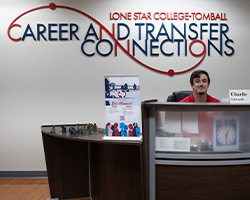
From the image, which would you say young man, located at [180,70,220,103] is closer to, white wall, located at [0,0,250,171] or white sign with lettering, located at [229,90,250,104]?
white sign with lettering, located at [229,90,250,104]

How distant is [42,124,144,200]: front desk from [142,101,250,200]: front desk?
30 centimetres

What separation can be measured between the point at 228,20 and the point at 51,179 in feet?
12.4

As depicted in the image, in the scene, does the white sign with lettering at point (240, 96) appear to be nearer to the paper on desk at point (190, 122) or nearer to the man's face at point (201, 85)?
the paper on desk at point (190, 122)

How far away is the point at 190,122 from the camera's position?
223 centimetres

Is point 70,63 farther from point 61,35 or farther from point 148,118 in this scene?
point 148,118

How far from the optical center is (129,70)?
15.8 ft

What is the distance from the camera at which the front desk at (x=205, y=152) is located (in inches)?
87.0

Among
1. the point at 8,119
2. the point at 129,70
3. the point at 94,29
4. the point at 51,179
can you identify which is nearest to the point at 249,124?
the point at 51,179

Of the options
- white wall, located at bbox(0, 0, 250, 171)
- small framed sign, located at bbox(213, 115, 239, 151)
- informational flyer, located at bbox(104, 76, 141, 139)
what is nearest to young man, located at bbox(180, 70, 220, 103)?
informational flyer, located at bbox(104, 76, 141, 139)

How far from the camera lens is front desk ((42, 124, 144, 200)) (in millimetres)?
2643

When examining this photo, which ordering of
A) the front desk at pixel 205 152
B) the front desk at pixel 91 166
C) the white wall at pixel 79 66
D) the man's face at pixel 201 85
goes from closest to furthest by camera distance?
the front desk at pixel 205 152 → the front desk at pixel 91 166 → the man's face at pixel 201 85 → the white wall at pixel 79 66

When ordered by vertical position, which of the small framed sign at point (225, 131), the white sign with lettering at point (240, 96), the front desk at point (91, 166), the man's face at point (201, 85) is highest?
the man's face at point (201, 85)

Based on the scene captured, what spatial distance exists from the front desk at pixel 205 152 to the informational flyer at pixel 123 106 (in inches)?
16.1

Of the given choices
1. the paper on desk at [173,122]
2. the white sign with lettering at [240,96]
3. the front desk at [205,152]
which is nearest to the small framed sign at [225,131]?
the front desk at [205,152]
